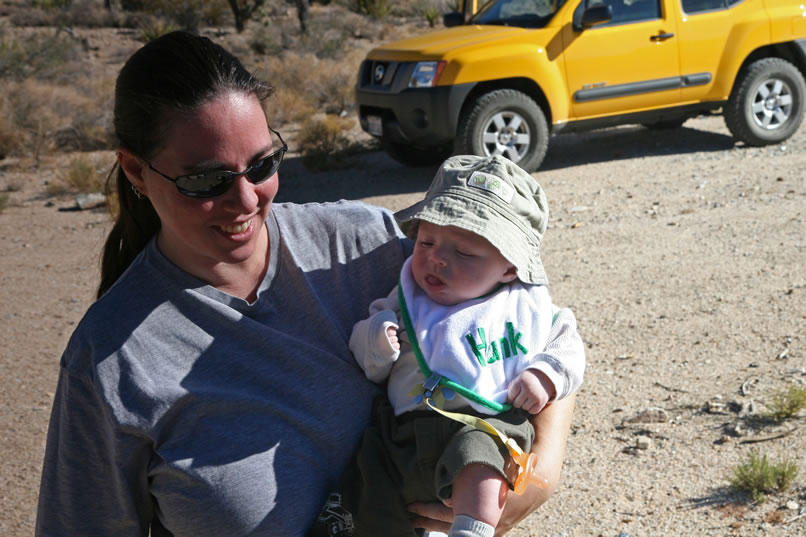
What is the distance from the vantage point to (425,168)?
1052 cm

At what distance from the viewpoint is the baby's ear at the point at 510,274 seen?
243 cm

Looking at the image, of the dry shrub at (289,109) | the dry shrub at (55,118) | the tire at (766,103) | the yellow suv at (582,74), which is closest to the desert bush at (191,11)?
the dry shrub at (55,118)

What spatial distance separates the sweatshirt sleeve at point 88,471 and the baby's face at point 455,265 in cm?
80

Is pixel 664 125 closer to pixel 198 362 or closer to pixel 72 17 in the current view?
pixel 198 362

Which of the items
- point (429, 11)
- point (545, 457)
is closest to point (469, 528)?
point (545, 457)

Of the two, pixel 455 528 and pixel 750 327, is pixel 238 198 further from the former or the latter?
pixel 750 327

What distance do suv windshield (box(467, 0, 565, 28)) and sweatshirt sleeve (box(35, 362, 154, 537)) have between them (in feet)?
26.9

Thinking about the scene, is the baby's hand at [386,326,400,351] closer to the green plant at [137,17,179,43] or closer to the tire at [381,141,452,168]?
the tire at [381,141,452,168]

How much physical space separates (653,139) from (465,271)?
932 cm

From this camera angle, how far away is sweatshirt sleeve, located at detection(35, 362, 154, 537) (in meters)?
1.97

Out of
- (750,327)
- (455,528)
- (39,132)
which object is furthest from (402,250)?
(39,132)

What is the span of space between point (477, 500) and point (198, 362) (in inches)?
27.1

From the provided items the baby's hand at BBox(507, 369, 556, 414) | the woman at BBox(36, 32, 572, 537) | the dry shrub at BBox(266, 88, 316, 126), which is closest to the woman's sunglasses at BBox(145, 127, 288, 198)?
the woman at BBox(36, 32, 572, 537)

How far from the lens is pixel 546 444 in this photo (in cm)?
230
